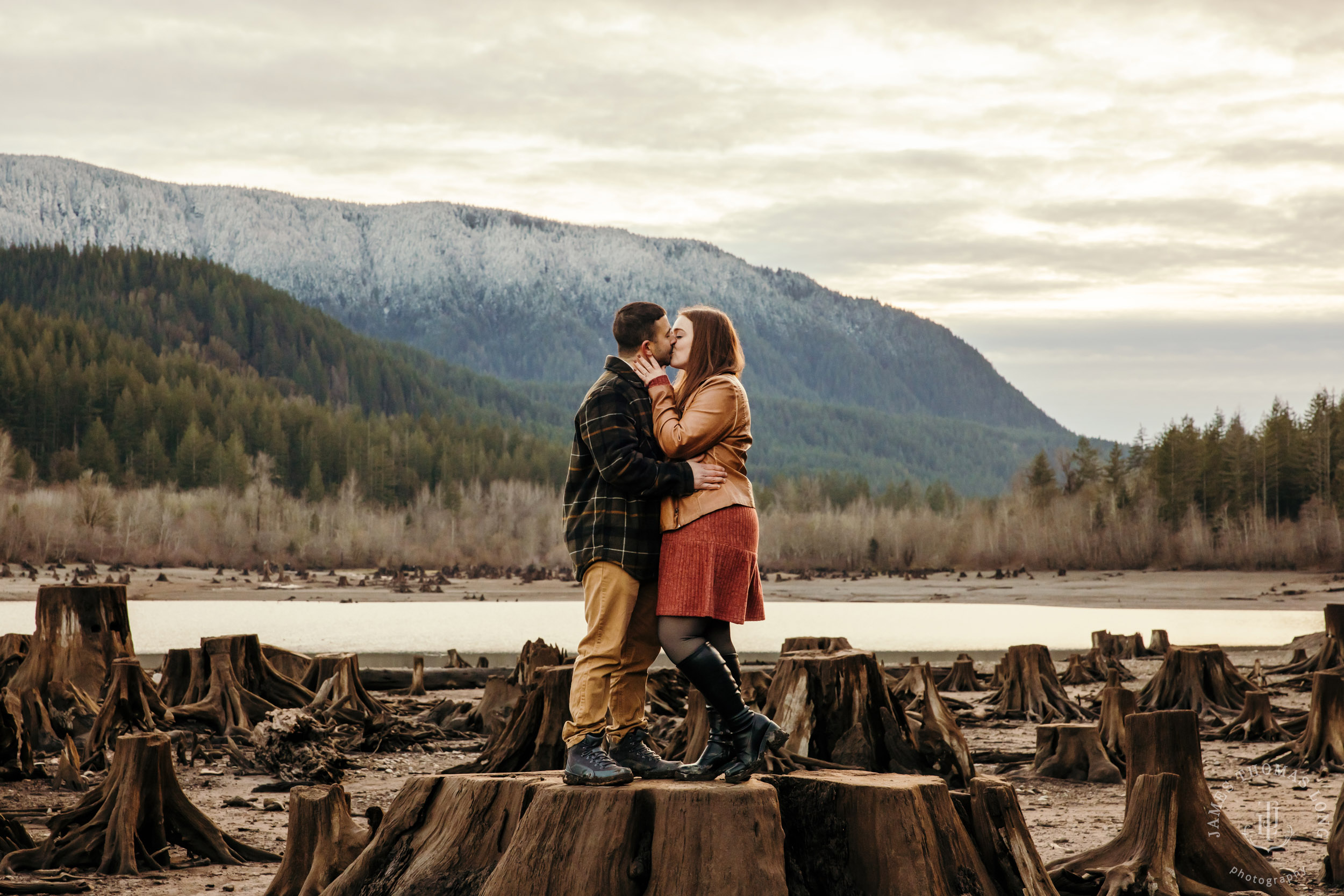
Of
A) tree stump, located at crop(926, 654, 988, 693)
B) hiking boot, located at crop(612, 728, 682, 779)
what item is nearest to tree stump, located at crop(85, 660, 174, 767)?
hiking boot, located at crop(612, 728, 682, 779)

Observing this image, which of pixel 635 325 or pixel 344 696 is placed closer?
pixel 635 325

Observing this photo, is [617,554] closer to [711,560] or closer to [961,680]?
[711,560]

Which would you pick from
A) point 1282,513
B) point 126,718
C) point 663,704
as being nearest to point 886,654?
point 663,704

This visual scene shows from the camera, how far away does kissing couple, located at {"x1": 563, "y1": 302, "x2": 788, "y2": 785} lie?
5641 millimetres

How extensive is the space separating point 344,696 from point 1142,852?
1025 cm

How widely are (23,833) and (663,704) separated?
28.0 ft

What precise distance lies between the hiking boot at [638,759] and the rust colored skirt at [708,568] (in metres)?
0.65

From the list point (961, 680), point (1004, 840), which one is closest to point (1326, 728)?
point (1004, 840)

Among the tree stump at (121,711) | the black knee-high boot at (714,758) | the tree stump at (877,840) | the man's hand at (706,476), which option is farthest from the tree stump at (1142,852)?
the tree stump at (121,711)

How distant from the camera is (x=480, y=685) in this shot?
823 inches

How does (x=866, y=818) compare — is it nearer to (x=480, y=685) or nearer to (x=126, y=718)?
(x=126, y=718)

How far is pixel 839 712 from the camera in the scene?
902 centimetres

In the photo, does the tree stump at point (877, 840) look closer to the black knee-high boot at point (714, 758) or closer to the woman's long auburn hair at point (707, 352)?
the black knee-high boot at point (714, 758)

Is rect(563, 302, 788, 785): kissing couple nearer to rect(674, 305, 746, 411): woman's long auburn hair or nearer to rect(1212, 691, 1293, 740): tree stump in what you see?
rect(674, 305, 746, 411): woman's long auburn hair
